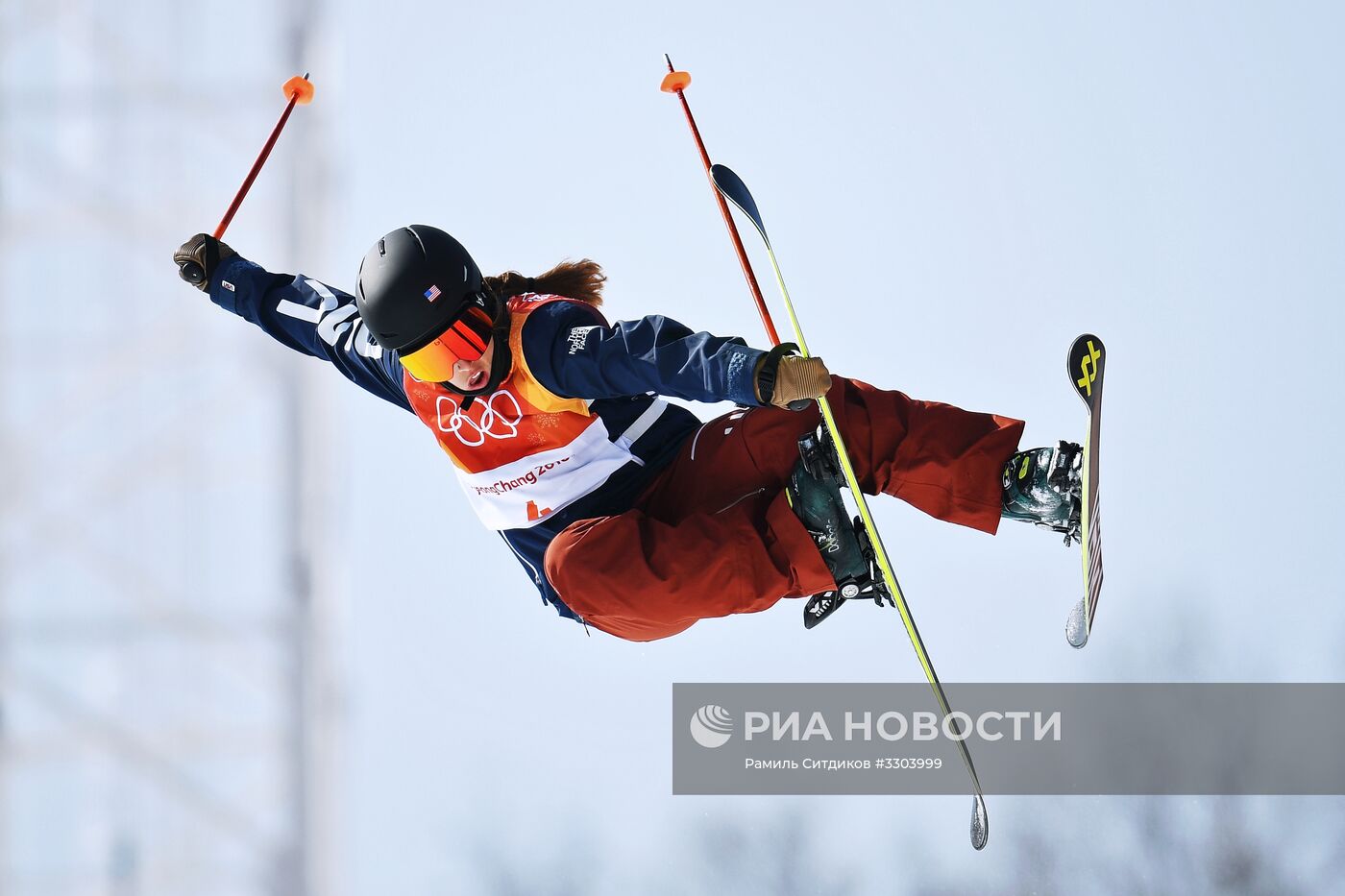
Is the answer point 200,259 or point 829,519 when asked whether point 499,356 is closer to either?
point 829,519

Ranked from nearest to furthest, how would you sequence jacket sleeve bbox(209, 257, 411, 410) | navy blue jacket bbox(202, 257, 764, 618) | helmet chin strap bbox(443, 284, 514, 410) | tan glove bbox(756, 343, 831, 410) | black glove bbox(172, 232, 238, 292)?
tan glove bbox(756, 343, 831, 410) < navy blue jacket bbox(202, 257, 764, 618) < helmet chin strap bbox(443, 284, 514, 410) < jacket sleeve bbox(209, 257, 411, 410) < black glove bbox(172, 232, 238, 292)

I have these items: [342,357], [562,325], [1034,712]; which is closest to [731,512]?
[562,325]

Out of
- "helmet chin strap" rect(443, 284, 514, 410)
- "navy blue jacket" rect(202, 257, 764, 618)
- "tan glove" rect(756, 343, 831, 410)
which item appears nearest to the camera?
"tan glove" rect(756, 343, 831, 410)

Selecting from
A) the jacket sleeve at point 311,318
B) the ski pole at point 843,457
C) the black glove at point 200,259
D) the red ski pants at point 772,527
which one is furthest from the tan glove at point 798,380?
the black glove at point 200,259

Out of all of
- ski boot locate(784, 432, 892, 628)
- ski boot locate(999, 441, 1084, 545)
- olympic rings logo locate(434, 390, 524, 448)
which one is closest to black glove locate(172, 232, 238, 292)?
olympic rings logo locate(434, 390, 524, 448)

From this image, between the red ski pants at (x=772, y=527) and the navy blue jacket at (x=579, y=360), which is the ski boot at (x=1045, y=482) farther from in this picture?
the navy blue jacket at (x=579, y=360)

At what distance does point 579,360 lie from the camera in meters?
2.51

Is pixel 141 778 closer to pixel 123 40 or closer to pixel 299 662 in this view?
pixel 299 662

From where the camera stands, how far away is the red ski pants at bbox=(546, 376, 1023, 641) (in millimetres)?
2641

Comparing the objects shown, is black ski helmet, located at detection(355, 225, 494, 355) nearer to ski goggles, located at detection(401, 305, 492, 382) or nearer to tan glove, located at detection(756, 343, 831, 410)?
ski goggles, located at detection(401, 305, 492, 382)

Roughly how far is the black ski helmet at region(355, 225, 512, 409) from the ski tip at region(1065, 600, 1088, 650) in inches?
54.2

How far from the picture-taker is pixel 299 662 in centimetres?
601

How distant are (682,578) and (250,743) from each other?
4.09m

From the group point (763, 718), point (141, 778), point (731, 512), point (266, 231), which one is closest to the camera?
point (731, 512)
